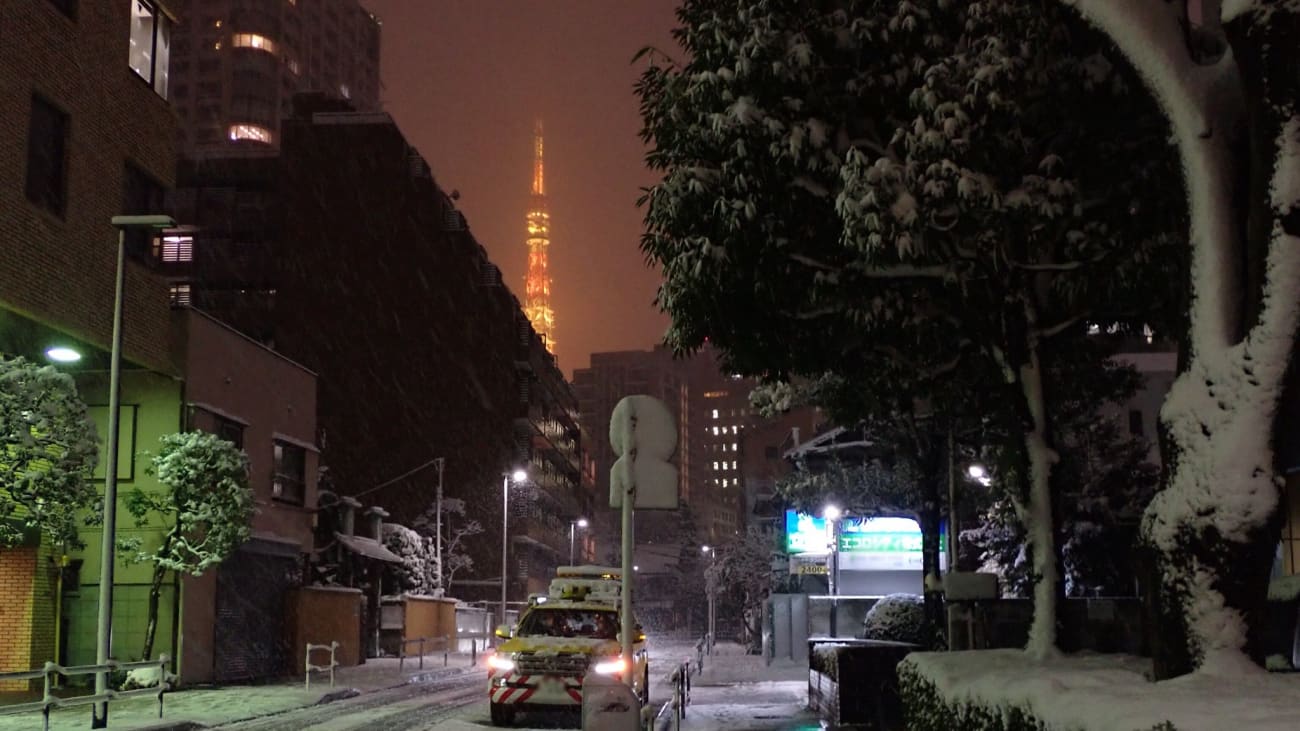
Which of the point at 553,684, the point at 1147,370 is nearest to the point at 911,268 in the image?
the point at 553,684

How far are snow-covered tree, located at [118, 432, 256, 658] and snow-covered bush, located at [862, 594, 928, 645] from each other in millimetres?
12932

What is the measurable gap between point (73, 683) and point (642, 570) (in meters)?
82.6

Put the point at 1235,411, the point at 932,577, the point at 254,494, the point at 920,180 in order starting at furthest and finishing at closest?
the point at 254,494 < the point at 932,577 < the point at 920,180 < the point at 1235,411

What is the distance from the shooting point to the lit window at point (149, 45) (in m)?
27.5

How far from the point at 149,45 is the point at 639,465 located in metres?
23.6

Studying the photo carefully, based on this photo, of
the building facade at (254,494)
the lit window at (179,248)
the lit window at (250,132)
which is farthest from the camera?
the lit window at (250,132)

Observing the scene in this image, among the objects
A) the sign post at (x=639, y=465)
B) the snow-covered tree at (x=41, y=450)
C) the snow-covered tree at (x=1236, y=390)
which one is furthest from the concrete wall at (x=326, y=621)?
the snow-covered tree at (x=1236, y=390)

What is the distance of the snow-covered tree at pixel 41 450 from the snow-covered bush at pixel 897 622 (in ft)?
48.1

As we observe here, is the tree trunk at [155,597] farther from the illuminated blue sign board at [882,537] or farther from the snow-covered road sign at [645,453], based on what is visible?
the snow-covered road sign at [645,453]

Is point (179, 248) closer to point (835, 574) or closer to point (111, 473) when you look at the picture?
point (835, 574)

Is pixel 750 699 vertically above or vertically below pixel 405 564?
below

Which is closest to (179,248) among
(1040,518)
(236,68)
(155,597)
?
(155,597)

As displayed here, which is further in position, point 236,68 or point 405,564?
point 236,68

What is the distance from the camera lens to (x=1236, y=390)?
8.07 meters
